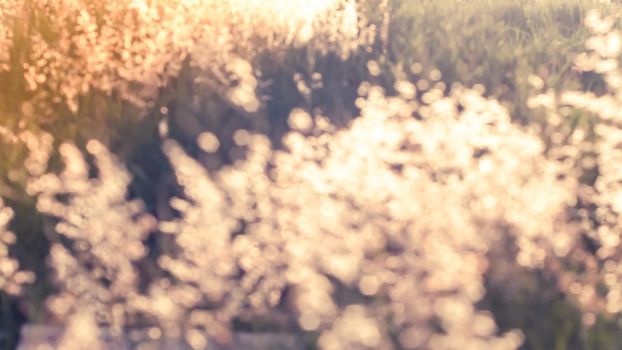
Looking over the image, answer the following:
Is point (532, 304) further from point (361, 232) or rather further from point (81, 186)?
point (81, 186)

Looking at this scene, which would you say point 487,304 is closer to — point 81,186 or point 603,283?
point 603,283

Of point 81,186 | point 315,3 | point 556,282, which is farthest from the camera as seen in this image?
point 315,3

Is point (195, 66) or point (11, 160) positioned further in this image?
point (195, 66)

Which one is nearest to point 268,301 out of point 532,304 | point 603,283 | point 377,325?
point 377,325

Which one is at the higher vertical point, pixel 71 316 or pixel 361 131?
pixel 361 131

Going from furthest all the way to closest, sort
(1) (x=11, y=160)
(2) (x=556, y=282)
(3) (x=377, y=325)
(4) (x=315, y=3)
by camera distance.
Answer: (4) (x=315, y=3)
(1) (x=11, y=160)
(2) (x=556, y=282)
(3) (x=377, y=325)

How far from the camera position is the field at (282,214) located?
9.03ft

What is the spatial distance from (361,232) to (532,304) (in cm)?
58

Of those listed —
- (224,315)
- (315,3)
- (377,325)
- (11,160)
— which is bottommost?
(377,325)

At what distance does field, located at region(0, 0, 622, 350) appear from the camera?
2752mm

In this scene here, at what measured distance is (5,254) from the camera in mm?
3057

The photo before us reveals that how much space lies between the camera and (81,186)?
2.90m

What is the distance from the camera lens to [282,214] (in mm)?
2867

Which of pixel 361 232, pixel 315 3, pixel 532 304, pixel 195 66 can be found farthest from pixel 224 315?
pixel 315 3
